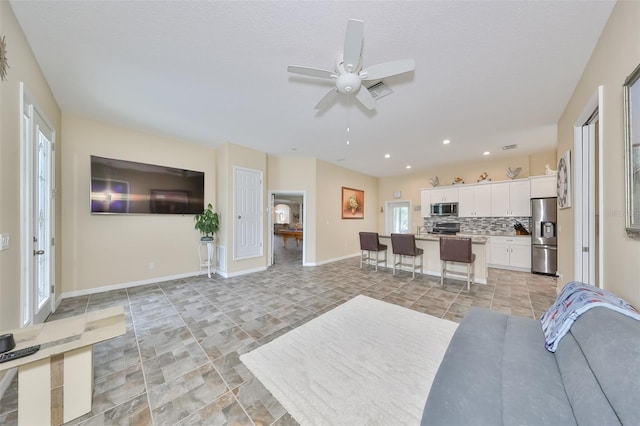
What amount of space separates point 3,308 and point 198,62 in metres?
2.53

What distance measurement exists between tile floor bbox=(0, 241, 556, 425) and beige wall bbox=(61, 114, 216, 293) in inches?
13.1

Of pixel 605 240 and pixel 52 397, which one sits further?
pixel 605 240

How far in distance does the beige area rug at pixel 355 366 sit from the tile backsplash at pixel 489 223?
14.7 feet

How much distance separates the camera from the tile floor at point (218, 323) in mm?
1445

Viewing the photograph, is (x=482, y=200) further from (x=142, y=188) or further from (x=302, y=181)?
(x=142, y=188)

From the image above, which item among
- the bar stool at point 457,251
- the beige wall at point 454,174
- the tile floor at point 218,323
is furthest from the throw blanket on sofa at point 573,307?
the beige wall at point 454,174

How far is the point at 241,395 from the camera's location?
155cm

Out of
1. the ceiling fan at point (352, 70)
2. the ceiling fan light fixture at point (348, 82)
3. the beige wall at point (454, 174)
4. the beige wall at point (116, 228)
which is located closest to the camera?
the ceiling fan at point (352, 70)

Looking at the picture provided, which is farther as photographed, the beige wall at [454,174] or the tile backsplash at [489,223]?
the tile backsplash at [489,223]

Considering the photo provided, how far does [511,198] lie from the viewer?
209 inches

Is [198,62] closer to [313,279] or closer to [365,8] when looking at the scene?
[365,8]

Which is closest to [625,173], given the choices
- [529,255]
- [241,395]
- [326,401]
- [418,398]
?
[418,398]

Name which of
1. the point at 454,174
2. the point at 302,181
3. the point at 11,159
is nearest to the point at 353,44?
the point at 11,159

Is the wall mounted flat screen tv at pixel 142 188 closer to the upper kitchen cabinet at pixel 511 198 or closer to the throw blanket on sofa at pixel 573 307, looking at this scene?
the throw blanket on sofa at pixel 573 307
